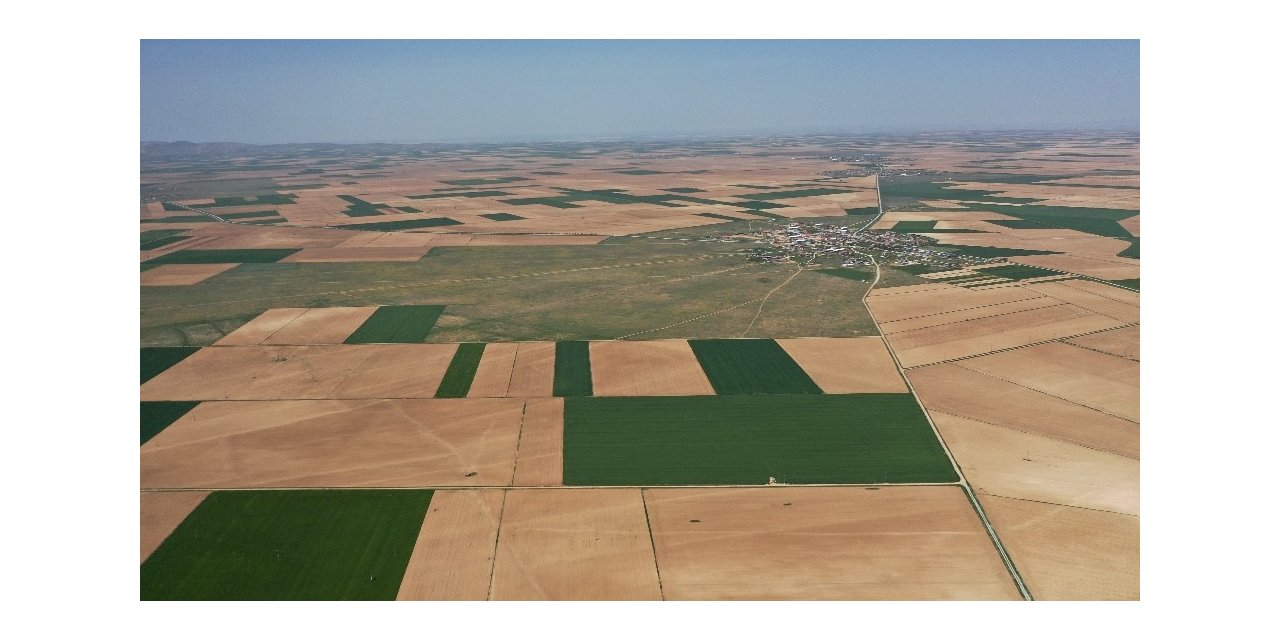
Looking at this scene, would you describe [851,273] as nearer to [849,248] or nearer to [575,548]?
[849,248]

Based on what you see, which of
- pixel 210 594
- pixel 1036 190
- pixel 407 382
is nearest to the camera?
pixel 210 594

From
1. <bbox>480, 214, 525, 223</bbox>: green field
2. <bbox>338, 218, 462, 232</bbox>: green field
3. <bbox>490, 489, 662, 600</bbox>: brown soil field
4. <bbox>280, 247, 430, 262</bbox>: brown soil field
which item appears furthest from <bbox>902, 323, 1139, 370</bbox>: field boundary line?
<bbox>480, 214, 525, 223</bbox>: green field

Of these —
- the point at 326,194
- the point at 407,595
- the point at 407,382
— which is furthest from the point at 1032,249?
the point at 326,194

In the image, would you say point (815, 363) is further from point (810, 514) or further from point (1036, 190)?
point (1036, 190)

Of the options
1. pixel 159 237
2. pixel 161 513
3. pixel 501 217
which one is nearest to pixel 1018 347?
pixel 161 513

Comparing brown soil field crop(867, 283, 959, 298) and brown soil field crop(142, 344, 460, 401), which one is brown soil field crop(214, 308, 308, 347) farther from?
brown soil field crop(867, 283, 959, 298)

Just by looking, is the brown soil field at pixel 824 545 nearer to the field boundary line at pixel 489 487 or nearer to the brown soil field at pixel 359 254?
the field boundary line at pixel 489 487
